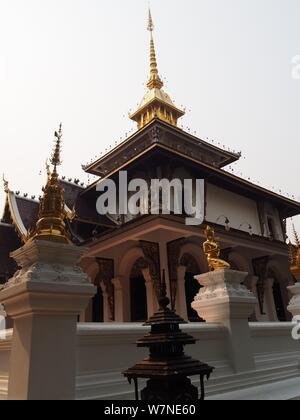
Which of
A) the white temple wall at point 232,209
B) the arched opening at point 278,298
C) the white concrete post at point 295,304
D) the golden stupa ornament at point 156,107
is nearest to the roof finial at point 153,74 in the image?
the golden stupa ornament at point 156,107

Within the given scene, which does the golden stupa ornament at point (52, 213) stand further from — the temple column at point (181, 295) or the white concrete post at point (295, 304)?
the temple column at point (181, 295)

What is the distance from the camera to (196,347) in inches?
198

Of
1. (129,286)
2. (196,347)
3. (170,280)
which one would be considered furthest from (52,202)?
(129,286)

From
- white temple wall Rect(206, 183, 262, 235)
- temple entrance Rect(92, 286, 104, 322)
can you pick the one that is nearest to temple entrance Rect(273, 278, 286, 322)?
white temple wall Rect(206, 183, 262, 235)

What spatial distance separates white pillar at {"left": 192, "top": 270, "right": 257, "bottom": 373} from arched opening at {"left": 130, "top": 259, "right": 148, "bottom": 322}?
588 cm

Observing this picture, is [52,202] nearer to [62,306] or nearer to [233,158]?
[62,306]

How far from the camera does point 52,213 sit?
4.04 metres

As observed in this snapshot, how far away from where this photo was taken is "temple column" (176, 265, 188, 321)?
10.4 meters

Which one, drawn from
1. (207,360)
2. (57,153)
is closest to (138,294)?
(207,360)

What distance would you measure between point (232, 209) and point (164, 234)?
536cm

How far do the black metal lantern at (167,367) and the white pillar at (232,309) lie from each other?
262cm

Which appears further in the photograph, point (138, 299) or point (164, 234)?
point (138, 299)

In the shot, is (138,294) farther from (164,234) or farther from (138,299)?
(164,234)

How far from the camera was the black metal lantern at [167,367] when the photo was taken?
108 inches
